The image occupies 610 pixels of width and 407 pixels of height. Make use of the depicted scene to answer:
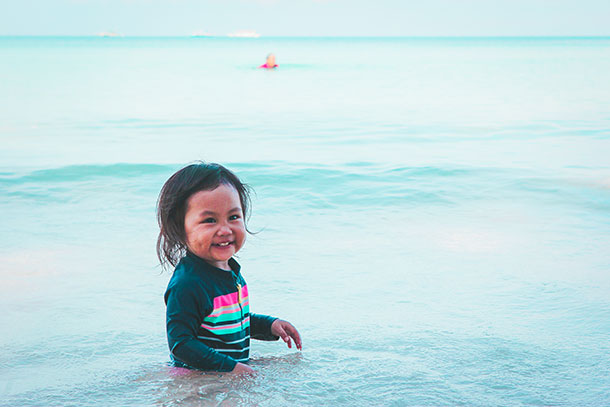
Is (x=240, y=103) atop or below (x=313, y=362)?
atop

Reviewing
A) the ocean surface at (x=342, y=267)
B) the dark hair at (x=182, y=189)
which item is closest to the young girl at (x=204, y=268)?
the dark hair at (x=182, y=189)

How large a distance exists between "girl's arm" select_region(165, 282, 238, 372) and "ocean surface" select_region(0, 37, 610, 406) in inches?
6.9

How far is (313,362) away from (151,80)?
25434 mm

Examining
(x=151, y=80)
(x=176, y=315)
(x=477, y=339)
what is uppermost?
(x=151, y=80)

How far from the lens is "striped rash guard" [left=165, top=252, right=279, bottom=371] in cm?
239

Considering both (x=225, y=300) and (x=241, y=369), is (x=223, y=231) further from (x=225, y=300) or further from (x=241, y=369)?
(x=241, y=369)

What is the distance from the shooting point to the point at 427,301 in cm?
392

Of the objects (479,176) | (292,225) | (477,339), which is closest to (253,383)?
(477,339)

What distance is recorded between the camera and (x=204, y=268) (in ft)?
8.24

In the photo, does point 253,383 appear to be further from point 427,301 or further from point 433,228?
point 433,228

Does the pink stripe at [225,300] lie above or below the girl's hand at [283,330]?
above

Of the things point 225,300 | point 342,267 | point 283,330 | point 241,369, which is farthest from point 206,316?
point 342,267

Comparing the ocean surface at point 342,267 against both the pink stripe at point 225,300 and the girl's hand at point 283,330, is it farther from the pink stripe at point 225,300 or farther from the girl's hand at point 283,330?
the pink stripe at point 225,300

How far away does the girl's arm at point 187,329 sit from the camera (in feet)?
Answer: 7.82
